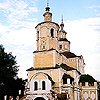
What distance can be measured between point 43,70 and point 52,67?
59.1 inches

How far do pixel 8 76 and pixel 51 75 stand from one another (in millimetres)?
7188

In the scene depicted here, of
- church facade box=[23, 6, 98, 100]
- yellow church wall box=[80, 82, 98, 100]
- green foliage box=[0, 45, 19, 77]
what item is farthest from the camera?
yellow church wall box=[80, 82, 98, 100]

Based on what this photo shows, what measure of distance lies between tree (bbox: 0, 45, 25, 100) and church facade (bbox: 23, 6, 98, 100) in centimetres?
371

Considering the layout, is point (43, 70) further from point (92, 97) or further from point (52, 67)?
point (92, 97)

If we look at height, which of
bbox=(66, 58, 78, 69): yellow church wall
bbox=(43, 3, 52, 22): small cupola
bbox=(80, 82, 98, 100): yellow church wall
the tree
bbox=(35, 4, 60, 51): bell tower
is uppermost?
bbox=(43, 3, 52, 22): small cupola

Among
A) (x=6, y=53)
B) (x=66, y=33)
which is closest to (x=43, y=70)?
(x=6, y=53)

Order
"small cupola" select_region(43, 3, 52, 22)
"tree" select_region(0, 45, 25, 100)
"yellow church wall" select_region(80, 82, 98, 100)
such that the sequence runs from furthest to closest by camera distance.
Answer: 1. "yellow church wall" select_region(80, 82, 98, 100)
2. "small cupola" select_region(43, 3, 52, 22)
3. "tree" select_region(0, 45, 25, 100)

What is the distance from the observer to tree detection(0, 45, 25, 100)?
157 feet

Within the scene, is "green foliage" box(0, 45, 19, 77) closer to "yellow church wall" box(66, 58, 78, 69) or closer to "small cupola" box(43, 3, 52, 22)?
"small cupola" box(43, 3, 52, 22)

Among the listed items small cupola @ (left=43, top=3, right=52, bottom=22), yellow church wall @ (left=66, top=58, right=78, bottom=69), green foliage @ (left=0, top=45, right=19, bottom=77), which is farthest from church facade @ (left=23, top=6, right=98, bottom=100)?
green foliage @ (left=0, top=45, right=19, bottom=77)

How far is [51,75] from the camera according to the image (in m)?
46.8

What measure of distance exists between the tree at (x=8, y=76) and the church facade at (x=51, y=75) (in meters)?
3.71

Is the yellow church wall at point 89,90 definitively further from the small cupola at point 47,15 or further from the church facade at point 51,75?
the small cupola at point 47,15

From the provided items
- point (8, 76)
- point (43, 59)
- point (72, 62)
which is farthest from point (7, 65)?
point (72, 62)
